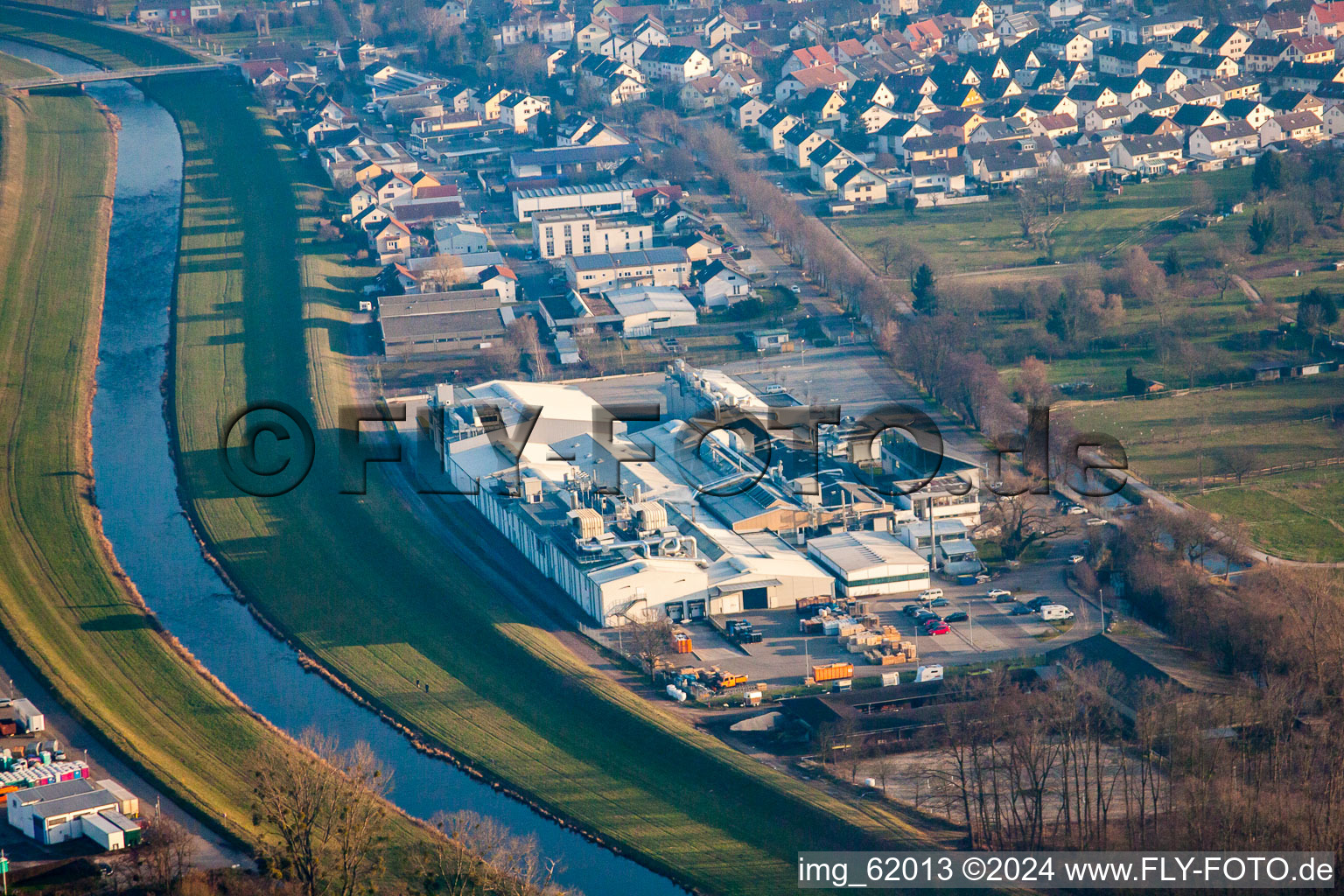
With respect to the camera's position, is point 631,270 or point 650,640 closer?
point 650,640

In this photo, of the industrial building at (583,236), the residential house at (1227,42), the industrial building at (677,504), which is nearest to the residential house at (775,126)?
the industrial building at (583,236)

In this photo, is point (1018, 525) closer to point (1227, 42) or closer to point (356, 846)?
point (356, 846)

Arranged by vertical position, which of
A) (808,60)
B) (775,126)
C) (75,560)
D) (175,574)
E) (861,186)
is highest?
(808,60)

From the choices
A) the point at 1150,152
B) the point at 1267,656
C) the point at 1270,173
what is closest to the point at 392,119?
the point at 1150,152

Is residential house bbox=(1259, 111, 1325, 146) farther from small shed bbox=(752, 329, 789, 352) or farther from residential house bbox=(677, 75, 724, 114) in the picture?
small shed bbox=(752, 329, 789, 352)

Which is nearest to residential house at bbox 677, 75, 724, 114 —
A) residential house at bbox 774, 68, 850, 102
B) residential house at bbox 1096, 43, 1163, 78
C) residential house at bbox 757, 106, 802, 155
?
residential house at bbox 774, 68, 850, 102

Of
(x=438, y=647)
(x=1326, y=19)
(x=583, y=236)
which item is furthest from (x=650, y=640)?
(x=1326, y=19)
